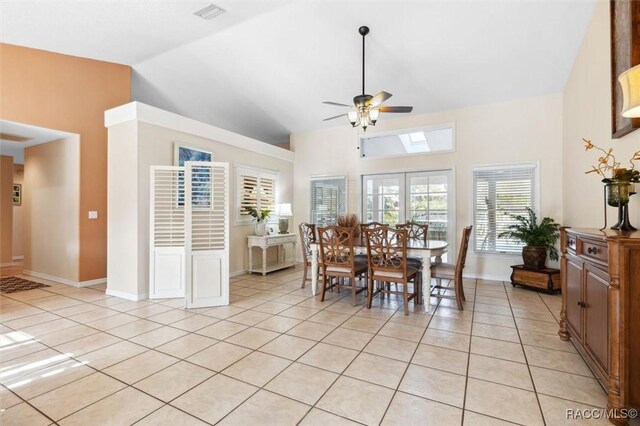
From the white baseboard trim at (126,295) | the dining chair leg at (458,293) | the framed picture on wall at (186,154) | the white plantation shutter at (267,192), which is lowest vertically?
the white baseboard trim at (126,295)

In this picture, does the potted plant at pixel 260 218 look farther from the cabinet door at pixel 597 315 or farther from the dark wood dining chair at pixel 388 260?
the cabinet door at pixel 597 315

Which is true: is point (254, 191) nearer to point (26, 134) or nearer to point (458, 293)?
point (26, 134)

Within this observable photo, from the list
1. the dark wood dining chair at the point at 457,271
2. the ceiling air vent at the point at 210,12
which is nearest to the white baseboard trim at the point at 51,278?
the ceiling air vent at the point at 210,12

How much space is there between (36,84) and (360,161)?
560cm

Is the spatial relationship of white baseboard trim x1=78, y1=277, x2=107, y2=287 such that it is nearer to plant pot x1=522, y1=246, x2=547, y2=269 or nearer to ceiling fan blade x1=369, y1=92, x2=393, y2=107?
ceiling fan blade x1=369, y1=92, x2=393, y2=107

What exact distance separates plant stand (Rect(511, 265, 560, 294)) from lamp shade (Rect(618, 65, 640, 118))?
3373mm

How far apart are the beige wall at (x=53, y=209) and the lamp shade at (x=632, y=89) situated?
6.63m

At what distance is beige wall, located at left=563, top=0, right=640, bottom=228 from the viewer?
3054mm

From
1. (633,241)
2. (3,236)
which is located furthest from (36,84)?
(633,241)

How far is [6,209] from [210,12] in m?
6.74

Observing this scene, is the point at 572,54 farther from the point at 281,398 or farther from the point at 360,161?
the point at 281,398

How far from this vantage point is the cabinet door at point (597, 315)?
1.88 m

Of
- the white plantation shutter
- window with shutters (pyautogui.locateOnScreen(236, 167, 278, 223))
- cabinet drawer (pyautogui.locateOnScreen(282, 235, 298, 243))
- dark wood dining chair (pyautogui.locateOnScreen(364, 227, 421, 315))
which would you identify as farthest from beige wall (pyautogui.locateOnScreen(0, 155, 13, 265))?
dark wood dining chair (pyautogui.locateOnScreen(364, 227, 421, 315))

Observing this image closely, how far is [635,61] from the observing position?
2438mm
